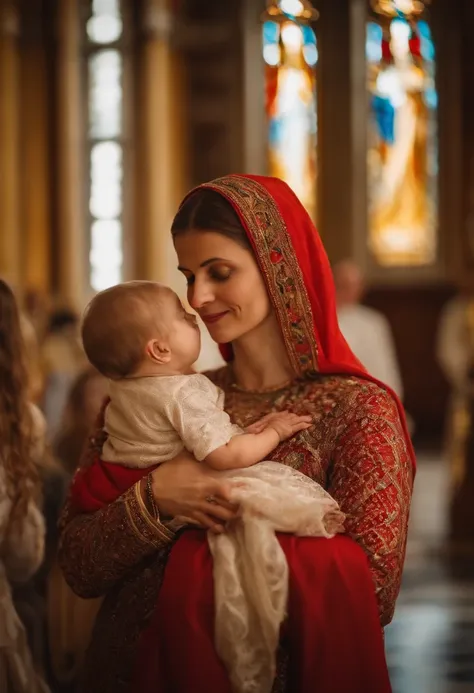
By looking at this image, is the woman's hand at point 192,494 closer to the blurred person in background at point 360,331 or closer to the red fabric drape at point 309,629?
the red fabric drape at point 309,629

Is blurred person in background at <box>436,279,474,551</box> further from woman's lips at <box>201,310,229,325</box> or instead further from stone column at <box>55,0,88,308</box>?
stone column at <box>55,0,88,308</box>

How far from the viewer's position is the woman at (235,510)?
2.01 metres

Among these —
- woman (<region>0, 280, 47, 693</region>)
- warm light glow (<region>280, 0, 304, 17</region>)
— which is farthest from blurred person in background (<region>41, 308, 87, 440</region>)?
warm light glow (<region>280, 0, 304, 17</region>)

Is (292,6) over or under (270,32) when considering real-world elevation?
over

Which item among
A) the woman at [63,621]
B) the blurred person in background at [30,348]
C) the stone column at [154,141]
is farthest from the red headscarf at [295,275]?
the stone column at [154,141]

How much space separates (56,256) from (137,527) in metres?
12.4

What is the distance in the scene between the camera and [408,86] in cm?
1447

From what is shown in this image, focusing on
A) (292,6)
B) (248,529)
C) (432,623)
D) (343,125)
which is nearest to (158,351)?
(248,529)

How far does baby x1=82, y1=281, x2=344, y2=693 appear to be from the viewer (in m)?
1.99

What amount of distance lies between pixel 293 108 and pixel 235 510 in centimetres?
1287

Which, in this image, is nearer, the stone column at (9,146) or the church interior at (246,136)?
the stone column at (9,146)

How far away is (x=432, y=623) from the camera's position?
5.71 metres

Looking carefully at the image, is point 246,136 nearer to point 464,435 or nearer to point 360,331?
point 360,331

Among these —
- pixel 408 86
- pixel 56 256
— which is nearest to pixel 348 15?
pixel 408 86
